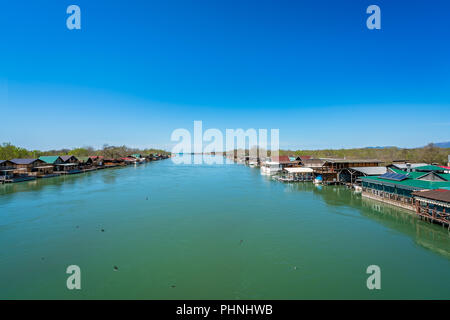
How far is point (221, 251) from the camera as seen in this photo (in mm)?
13344

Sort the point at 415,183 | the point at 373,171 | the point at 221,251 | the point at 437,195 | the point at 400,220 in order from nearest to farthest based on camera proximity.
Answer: the point at 221,251 < the point at 437,195 < the point at 400,220 < the point at 415,183 < the point at 373,171

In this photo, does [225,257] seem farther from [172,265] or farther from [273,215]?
[273,215]

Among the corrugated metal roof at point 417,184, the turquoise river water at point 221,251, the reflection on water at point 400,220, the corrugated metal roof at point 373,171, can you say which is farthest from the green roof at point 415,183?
the corrugated metal roof at point 373,171

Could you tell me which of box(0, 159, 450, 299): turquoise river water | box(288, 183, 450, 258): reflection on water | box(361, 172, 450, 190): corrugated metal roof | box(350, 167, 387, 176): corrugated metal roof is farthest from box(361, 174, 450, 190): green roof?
box(350, 167, 387, 176): corrugated metal roof

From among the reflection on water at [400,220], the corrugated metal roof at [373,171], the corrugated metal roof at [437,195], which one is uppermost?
the corrugated metal roof at [373,171]

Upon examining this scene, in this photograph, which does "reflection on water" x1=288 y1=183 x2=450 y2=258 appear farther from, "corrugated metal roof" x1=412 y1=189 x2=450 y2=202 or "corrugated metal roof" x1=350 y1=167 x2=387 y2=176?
"corrugated metal roof" x1=350 y1=167 x2=387 y2=176

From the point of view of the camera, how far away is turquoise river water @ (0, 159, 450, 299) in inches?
381

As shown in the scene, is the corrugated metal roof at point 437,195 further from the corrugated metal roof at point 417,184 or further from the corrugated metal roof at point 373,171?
the corrugated metal roof at point 373,171

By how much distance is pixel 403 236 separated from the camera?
15.7 metres

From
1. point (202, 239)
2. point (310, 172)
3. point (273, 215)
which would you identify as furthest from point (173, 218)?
point (310, 172)

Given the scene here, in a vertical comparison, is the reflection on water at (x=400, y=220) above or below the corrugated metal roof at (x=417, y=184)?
below

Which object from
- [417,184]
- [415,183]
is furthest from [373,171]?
[417,184]

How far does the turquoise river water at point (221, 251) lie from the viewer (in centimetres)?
969

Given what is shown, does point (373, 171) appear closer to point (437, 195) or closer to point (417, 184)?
point (417, 184)
